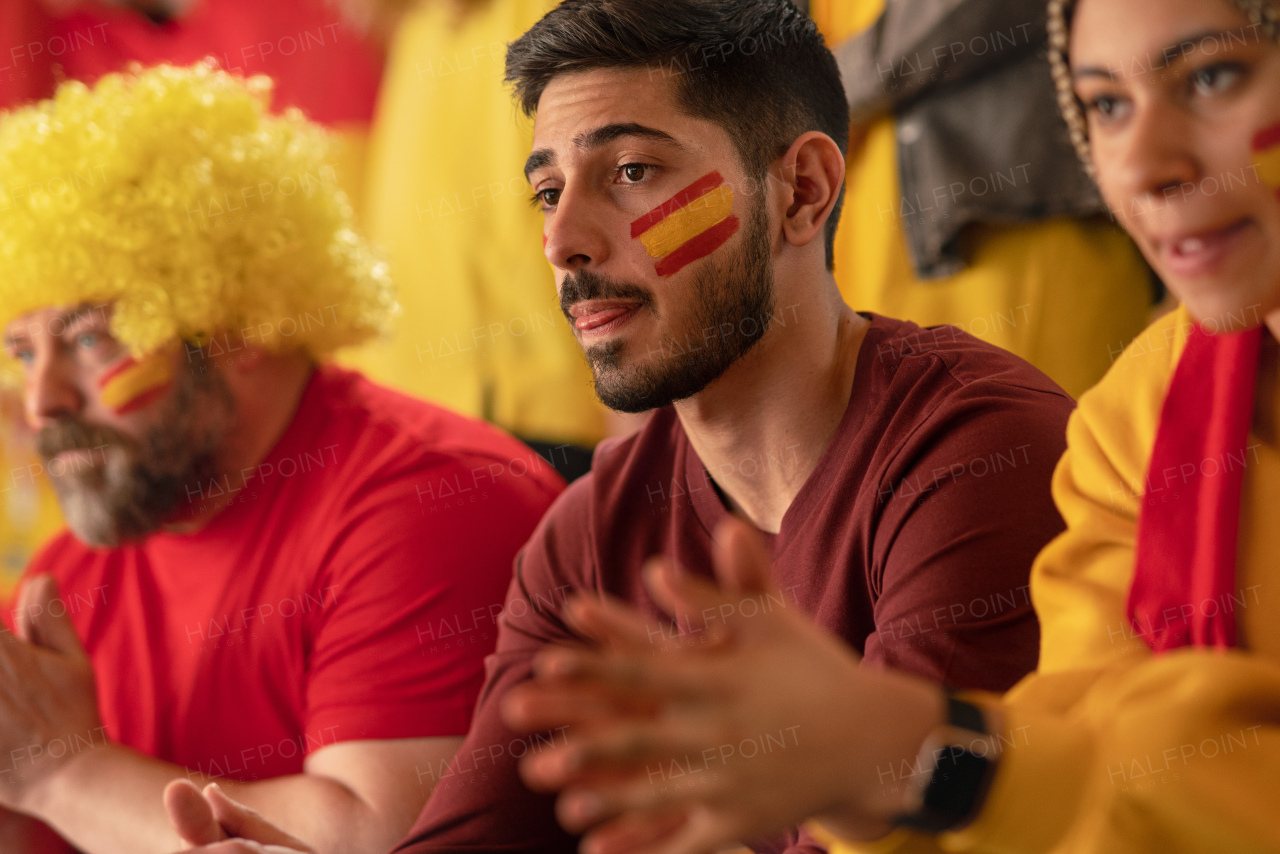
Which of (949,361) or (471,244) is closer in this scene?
(949,361)

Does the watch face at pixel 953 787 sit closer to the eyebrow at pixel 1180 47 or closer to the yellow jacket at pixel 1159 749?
the yellow jacket at pixel 1159 749

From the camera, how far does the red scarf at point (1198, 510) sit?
703 mm

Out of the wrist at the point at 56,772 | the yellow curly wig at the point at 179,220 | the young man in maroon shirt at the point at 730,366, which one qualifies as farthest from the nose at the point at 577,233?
the wrist at the point at 56,772

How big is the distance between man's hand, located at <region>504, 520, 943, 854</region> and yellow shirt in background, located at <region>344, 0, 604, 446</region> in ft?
4.37

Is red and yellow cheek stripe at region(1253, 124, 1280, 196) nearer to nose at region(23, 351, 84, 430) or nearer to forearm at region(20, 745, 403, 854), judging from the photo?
forearm at region(20, 745, 403, 854)

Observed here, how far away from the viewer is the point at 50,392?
1.53 metres

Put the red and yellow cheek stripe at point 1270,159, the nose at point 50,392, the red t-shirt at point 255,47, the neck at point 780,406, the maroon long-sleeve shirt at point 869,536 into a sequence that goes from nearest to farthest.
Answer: the red and yellow cheek stripe at point 1270,159, the maroon long-sleeve shirt at point 869,536, the neck at point 780,406, the nose at point 50,392, the red t-shirt at point 255,47

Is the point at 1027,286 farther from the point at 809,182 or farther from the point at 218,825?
the point at 218,825

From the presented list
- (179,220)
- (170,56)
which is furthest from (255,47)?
(179,220)

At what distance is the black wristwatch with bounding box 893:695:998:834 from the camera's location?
1.98ft

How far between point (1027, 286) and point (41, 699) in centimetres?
128

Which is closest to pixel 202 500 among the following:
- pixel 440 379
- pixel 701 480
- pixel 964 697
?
pixel 440 379

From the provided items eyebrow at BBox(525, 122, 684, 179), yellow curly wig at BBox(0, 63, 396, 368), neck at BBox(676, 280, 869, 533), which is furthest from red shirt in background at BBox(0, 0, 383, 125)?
neck at BBox(676, 280, 869, 533)

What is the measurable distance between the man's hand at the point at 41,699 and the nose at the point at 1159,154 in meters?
1.33
